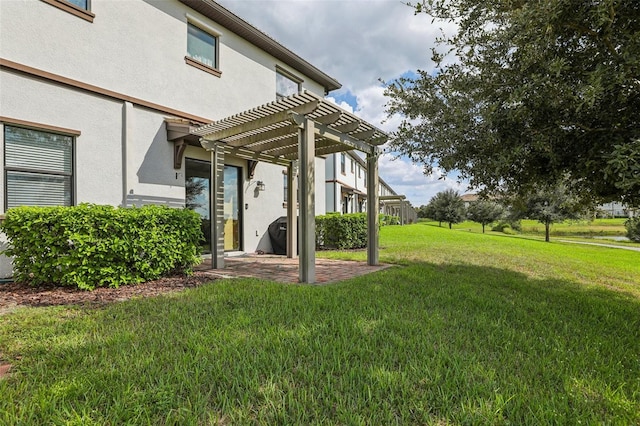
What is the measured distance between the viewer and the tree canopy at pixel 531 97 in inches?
130

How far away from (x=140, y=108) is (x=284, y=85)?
5132 mm

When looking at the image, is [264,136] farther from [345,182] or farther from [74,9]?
[345,182]

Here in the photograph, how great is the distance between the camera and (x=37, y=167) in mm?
5359

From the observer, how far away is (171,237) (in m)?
5.50

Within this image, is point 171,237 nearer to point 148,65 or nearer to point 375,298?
point 375,298

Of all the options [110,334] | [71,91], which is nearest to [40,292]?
[110,334]

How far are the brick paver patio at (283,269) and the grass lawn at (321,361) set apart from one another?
1409 mm

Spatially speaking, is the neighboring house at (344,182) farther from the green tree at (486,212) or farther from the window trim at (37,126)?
the window trim at (37,126)

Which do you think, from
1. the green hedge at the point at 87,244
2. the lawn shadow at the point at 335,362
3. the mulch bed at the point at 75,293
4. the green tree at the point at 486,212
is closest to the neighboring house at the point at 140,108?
the green hedge at the point at 87,244

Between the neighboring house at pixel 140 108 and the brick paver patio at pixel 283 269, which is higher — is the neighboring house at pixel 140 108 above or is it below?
above

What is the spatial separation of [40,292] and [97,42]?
473 centimetres

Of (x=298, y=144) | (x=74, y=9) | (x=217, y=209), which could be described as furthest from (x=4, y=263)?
(x=298, y=144)

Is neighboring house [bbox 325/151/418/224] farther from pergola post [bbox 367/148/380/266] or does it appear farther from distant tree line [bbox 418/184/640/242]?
pergola post [bbox 367/148/380/266]

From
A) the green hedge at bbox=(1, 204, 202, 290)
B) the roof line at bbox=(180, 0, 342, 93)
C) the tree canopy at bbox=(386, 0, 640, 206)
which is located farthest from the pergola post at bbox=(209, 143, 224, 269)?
the tree canopy at bbox=(386, 0, 640, 206)
